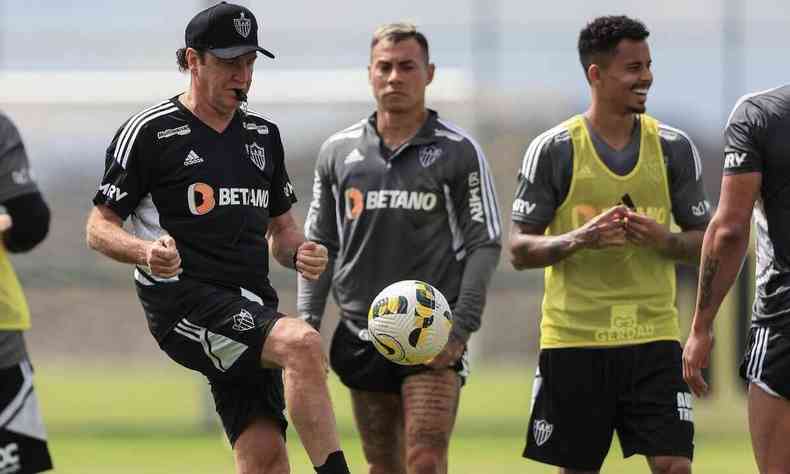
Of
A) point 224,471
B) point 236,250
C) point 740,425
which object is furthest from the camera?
point 740,425

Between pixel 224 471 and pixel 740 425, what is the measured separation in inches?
204

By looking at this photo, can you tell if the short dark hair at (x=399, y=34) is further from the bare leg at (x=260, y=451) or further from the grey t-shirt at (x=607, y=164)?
the bare leg at (x=260, y=451)

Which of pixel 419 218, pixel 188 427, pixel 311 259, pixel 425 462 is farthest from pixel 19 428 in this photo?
pixel 188 427

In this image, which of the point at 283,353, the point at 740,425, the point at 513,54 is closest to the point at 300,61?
the point at 513,54

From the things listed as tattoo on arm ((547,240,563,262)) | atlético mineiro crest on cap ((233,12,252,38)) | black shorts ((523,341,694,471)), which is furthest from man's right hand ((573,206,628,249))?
atlético mineiro crest on cap ((233,12,252,38))

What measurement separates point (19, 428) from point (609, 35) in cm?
357

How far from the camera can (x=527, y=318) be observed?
2008 centimetres

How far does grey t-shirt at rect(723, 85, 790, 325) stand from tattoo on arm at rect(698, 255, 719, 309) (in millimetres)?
215

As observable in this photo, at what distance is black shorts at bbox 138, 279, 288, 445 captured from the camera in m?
6.57

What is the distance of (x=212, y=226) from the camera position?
679 centimetres

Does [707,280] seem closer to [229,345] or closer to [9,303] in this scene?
[229,345]

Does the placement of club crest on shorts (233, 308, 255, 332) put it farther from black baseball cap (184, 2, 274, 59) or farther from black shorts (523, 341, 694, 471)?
black shorts (523, 341, 694, 471)

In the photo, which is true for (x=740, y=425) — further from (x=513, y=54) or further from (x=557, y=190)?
(x=557, y=190)

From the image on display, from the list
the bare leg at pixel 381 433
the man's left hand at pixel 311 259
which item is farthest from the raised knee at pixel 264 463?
the bare leg at pixel 381 433
